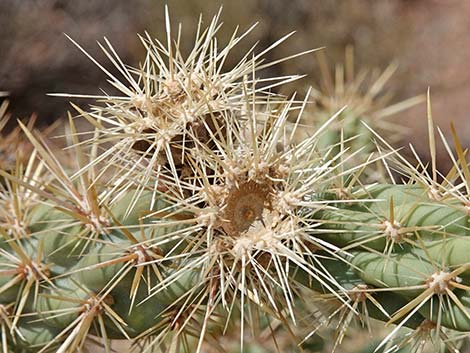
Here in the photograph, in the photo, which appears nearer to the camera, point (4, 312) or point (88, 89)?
point (4, 312)

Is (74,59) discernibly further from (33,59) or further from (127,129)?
(127,129)

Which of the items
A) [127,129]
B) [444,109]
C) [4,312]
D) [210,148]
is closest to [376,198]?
[210,148]

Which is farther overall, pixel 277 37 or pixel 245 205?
pixel 277 37

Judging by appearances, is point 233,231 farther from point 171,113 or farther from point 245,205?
point 171,113

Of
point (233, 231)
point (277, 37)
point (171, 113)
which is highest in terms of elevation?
point (171, 113)

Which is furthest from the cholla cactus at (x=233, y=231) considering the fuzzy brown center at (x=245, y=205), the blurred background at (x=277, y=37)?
the blurred background at (x=277, y=37)

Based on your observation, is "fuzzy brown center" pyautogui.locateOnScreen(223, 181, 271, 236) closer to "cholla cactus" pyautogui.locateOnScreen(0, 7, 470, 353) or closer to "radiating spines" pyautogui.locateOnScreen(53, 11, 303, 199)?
"cholla cactus" pyautogui.locateOnScreen(0, 7, 470, 353)

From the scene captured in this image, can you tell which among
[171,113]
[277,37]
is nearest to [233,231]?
[171,113]
